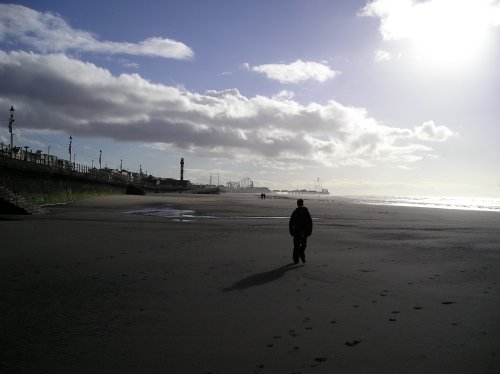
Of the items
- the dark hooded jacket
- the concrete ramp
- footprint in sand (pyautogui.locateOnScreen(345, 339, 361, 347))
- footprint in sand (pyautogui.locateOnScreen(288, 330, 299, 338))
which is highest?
the dark hooded jacket

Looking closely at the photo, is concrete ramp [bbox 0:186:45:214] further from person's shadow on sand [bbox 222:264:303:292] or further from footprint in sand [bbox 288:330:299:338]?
footprint in sand [bbox 288:330:299:338]

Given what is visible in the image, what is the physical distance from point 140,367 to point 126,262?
6.43 meters

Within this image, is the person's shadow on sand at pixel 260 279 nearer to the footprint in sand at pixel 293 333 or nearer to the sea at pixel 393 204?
the footprint in sand at pixel 293 333

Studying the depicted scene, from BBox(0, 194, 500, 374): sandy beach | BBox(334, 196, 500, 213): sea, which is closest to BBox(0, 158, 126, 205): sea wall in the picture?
BBox(0, 194, 500, 374): sandy beach

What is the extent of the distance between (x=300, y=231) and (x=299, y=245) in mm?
407

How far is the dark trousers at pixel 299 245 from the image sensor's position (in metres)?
11.3

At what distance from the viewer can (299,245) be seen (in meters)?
11.4

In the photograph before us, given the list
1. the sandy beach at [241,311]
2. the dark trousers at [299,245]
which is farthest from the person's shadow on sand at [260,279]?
the dark trousers at [299,245]

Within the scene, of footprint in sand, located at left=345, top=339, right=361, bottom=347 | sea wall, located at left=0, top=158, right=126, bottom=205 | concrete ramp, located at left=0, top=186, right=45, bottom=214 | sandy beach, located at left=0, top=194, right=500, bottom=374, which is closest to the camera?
sandy beach, located at left=0, top=194, right=500, bottom=374

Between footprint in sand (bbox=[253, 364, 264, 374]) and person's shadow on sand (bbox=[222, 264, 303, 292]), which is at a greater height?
footprint in sand (bbox=[253, 364, 264, 374])

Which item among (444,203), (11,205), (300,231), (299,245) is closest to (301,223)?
(300,231)

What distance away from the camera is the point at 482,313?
6637 mm

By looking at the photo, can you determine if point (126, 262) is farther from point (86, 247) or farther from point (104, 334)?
point (104, 334)

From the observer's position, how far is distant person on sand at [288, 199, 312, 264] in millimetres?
11312
